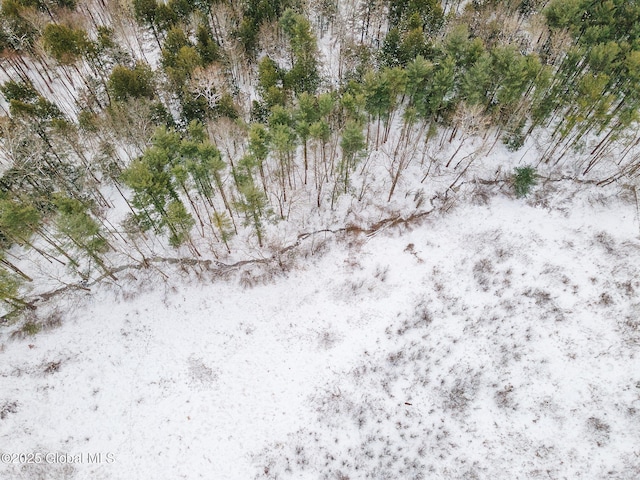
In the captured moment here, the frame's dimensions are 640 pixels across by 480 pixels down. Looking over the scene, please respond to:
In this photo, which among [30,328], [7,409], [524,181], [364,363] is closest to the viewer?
[7,409]

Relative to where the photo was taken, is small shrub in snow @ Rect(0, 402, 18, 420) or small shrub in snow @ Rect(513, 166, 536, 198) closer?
small shrub in snow @ Rect(0, 402, 18, 420)

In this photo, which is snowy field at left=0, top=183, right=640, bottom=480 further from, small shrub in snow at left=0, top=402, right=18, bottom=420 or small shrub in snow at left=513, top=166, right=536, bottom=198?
small shrub in snow at left=513, top=166, right=536, bottom=198

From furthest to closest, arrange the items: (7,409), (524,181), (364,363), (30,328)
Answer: (524,181), (30,328), (364,363), (7,409)

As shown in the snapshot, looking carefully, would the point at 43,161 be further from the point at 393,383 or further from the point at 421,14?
the point at 421,14

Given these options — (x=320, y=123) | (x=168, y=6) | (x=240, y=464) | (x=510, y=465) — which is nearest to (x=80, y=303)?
(x=240, y=464)

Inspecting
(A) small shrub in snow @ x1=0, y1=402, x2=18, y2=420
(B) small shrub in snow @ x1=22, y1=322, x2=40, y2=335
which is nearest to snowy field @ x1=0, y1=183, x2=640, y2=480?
(A) small shrub in snow @ x1=0, y1=402, x2=18, y2=420

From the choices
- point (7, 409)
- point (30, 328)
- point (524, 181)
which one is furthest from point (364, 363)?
point (30, 328)

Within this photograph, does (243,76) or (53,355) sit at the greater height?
(243,76)

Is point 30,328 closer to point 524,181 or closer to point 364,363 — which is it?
point 364,363
